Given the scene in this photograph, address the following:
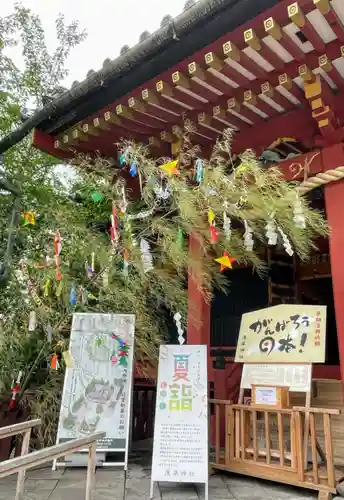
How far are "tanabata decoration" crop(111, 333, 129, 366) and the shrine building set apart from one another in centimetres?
76

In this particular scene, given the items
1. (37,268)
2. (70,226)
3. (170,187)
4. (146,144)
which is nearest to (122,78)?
(146,144)

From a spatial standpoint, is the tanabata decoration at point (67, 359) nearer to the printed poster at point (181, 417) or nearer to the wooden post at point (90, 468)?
the printed poster at point (181, 417)

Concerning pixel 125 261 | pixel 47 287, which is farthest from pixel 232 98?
pixel 47 287

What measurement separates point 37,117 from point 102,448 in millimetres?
3561

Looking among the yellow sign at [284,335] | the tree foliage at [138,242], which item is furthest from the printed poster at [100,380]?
the yellow sign at [284,335]

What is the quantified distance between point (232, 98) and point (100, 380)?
318 centimetres

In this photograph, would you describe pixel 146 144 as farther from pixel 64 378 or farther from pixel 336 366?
pixel 336 366

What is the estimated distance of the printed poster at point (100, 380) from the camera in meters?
3.79

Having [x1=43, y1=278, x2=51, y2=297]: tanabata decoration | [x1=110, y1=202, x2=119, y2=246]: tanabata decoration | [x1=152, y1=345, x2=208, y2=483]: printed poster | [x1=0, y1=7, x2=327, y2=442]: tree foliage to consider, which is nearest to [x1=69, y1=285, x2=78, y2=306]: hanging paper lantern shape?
[x1=0, y1=7, x2=327, y2=442]: tree foliage

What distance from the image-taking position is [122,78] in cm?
375

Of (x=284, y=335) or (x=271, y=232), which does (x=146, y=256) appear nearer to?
(x=271, y=232)

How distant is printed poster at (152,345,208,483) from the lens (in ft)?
10.2

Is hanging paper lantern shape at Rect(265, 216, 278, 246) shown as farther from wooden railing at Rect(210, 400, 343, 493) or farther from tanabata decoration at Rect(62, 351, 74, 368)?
tanabata decoration at Rect(62, 351, 74, 368)

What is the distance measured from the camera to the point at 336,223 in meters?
3.42
